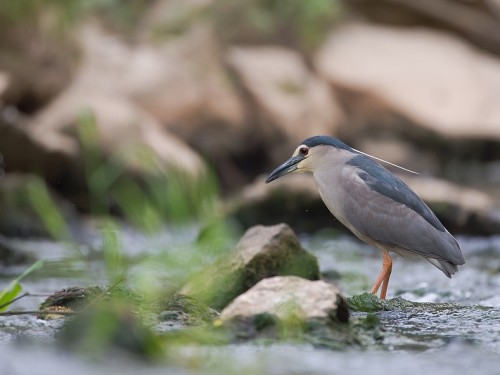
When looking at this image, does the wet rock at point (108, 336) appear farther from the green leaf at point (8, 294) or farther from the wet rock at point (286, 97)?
the wet rock at point (286, 97)

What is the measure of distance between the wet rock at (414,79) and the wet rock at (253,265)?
824cm

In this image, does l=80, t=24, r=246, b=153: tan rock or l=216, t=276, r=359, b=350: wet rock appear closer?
l=216, t=276, r=359, b=350: wet rock

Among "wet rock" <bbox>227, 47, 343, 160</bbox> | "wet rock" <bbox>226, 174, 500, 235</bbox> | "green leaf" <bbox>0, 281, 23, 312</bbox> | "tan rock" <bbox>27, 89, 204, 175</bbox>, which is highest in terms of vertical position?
"wet rock" <bbox>227, 47, 343, 160</bbox>

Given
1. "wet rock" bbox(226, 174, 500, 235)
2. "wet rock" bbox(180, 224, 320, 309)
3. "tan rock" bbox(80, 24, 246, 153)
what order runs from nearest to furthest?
"wet rock" bbox(180, 224, 320, 309)
"wet rock" bbox(226, 174, 500, 235)
"tan rock" bbox(80, 24, 246, 153)

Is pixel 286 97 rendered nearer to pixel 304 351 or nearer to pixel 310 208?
pixel 310 208

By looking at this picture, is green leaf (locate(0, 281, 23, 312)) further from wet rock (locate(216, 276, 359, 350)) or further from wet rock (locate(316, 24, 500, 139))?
wet rock (locate(316, 24, 500, 139))

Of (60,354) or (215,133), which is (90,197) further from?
(60,354)

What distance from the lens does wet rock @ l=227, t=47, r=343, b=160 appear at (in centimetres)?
1303

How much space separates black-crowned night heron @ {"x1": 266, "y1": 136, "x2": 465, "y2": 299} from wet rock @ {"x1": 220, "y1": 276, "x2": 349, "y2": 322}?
54.1 inches

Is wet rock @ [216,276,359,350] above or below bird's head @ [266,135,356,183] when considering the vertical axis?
below

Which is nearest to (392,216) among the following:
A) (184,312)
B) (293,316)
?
(184,312)

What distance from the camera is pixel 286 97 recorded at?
13312 mm

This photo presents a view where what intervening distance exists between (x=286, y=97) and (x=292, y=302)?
30.8ft

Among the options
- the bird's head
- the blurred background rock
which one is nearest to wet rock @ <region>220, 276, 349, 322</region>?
the bird's head
